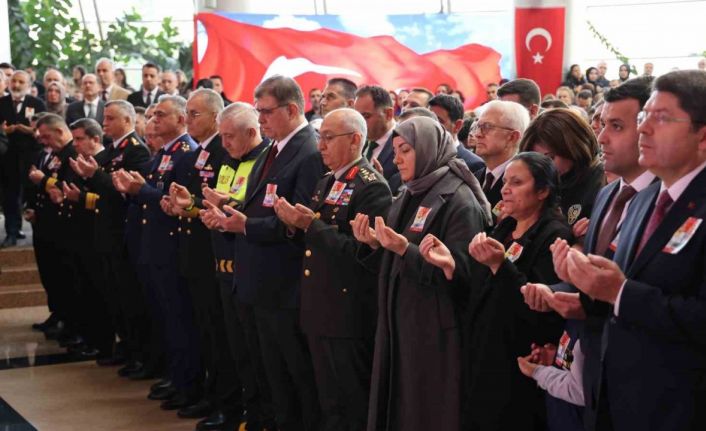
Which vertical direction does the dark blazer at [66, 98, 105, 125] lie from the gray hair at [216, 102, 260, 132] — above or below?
below

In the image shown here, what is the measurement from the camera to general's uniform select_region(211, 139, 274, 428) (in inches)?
198

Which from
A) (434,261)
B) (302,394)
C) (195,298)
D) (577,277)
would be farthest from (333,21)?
(577,277)

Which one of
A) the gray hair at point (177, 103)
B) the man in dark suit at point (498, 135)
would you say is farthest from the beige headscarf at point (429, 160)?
the gray hair at point (177, 103)

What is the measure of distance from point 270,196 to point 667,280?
2.47 m

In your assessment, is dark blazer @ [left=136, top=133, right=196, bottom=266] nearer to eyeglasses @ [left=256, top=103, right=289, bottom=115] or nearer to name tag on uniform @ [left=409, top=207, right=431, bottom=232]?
eyeglasses @ [left=256, top=103, right=289, bottom=115]

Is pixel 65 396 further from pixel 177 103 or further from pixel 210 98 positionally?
pixel 210 98

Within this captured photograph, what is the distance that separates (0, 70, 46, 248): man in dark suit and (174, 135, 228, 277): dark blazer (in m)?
4.83

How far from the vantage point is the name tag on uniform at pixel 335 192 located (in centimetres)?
439

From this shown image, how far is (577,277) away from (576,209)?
3.82 ft

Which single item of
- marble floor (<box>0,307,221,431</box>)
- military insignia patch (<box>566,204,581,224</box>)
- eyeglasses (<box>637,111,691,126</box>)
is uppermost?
eyeglasses (<box>637,111,691,126</box>)

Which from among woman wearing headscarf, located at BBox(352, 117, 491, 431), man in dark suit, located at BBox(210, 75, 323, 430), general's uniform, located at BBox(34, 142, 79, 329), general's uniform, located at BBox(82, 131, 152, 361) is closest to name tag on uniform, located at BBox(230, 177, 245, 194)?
man in dark suit, located at BBox(210, 75, 323, 430)

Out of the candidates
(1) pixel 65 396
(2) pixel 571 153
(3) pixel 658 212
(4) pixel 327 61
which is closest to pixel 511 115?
(2) pixel 571 153

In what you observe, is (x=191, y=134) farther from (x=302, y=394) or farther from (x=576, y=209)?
(x=576, y=209)

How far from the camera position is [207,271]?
5570mm
